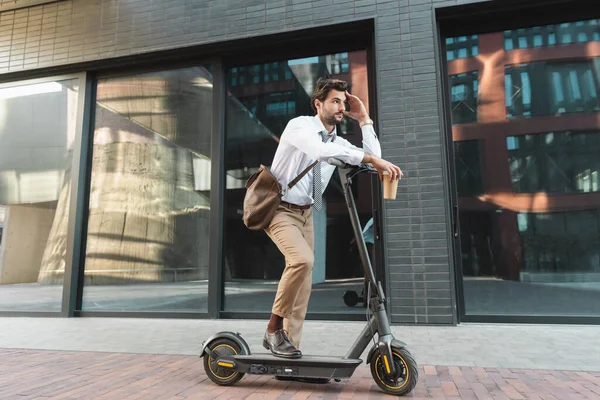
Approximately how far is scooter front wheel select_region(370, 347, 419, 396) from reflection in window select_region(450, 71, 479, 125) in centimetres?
340

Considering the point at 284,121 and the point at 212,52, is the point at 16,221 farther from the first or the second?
the point at 284,121

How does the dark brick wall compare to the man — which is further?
the dark brick wall

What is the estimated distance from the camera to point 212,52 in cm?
552

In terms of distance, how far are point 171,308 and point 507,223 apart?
413 centimetres

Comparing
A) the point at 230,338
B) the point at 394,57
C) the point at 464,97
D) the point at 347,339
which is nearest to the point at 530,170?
the point at 464,97

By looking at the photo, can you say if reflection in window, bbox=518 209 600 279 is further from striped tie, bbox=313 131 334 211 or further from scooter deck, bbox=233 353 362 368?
scooter deck, bbox=233 353 362 368

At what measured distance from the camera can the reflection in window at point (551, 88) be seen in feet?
15.3

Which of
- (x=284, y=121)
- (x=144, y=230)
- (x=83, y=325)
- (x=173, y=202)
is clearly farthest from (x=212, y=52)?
(x=83, y=325)

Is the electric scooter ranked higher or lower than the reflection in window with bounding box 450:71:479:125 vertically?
lower

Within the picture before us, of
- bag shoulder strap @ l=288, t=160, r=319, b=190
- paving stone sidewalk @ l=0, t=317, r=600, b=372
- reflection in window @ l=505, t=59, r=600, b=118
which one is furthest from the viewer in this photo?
reflection in window @ l=505, t=59, r=600, b=118

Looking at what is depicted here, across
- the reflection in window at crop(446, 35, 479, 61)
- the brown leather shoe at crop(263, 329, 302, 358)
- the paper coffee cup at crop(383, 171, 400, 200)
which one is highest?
the reflection in window at crop(446, 35, 479, 61)

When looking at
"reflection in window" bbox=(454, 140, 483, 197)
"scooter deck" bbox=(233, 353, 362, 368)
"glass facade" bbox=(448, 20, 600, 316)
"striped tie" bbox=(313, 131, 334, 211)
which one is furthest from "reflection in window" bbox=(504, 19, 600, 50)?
"scooter deck" bbox=(233, 353, 362, 368)

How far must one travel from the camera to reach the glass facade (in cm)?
446

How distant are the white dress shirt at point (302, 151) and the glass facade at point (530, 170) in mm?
2566
